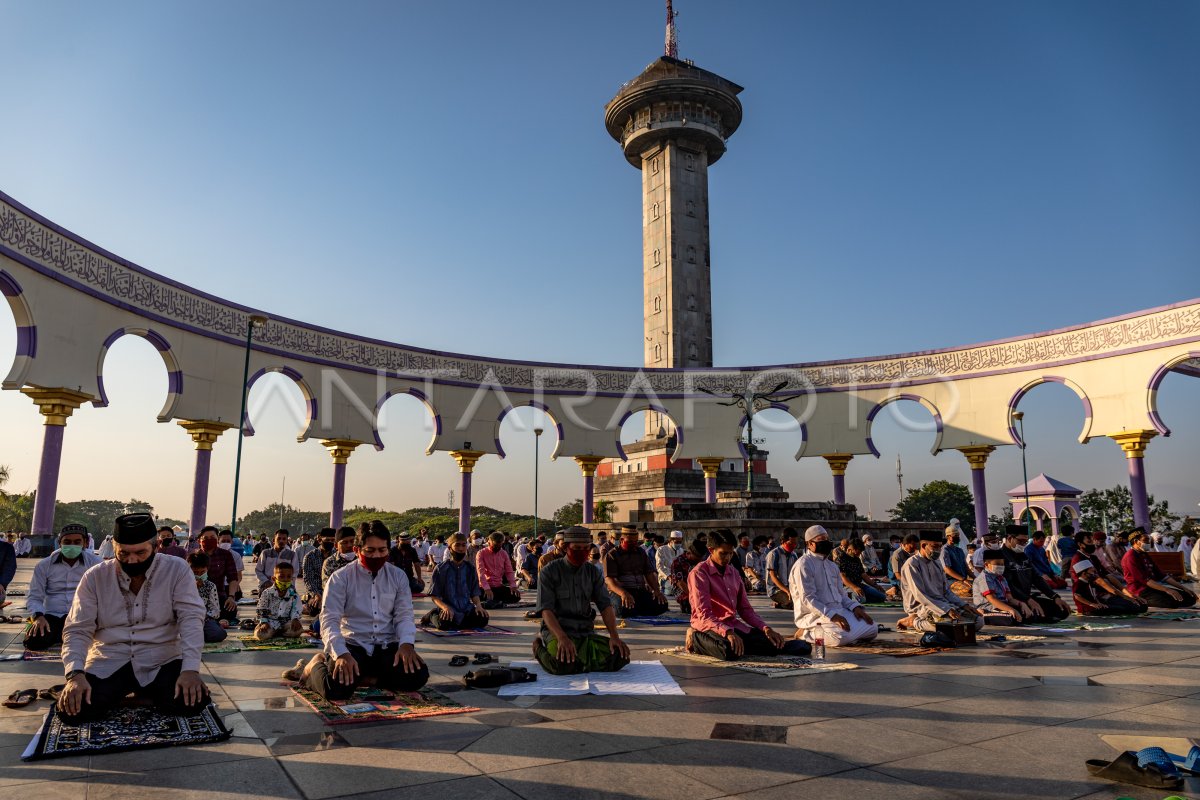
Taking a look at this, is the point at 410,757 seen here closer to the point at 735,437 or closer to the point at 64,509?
the point at 735,437

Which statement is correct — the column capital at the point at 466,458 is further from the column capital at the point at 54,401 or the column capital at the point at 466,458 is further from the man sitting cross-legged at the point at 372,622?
the man sitting cross-legged at the point at 372,622

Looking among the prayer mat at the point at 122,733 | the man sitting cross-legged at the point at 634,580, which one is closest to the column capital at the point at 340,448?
the man sitting cross-legged at the point at 634,580

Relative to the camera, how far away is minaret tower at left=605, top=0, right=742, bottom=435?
3522 centimetres

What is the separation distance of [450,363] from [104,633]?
20156mm

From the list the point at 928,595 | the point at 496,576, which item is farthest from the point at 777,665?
the point at 496,576

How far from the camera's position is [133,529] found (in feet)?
13.6

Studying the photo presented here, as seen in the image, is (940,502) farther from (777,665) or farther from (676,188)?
(777,665)

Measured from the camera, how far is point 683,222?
1430 inches

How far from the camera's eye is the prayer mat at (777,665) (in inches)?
227

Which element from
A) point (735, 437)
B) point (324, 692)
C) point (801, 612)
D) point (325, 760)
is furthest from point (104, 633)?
point (735, 437)

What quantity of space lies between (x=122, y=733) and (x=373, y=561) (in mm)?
1581

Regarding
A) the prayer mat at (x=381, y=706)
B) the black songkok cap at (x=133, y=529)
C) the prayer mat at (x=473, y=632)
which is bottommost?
the prayer mat at (x=473, y=632)

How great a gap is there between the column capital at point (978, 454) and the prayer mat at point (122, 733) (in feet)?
75.4

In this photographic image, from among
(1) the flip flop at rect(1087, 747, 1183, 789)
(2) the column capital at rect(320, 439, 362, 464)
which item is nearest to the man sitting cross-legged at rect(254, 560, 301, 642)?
(1) the flip flop at rect(1087, 747, 1183, 789)
